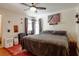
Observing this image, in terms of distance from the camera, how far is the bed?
1.45 metres

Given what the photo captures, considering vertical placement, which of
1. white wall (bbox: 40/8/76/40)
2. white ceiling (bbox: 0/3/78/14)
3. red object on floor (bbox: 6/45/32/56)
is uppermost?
white ceiling (bbox: 0/3/78/14)

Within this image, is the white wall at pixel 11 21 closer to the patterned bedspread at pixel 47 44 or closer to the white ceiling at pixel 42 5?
the white ceiling at pixel 42 5

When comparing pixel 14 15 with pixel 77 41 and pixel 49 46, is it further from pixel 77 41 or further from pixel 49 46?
pixel 77 41

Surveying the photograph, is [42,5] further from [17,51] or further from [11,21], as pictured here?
[17,51]

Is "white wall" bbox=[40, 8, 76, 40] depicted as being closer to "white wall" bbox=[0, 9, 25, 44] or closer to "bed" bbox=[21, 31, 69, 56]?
"bed" bbox=[21, 31, 69, 56]

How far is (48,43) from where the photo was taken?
155 centimetres

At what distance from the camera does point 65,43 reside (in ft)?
4.71

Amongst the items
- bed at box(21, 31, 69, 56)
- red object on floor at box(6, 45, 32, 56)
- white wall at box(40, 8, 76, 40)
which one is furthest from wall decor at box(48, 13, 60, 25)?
red object on floor at box(6, 45, 32, 56)

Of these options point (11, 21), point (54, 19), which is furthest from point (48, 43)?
point (11, 21)

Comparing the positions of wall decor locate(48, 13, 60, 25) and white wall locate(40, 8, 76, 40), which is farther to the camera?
wall decor locate(48, 13, 60, 25)

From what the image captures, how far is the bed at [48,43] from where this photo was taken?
1447mm

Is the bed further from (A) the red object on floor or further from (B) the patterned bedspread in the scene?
(A) the red object on floor

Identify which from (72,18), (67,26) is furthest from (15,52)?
(72,18)

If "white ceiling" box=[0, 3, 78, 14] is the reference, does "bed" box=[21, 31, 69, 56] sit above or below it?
below
